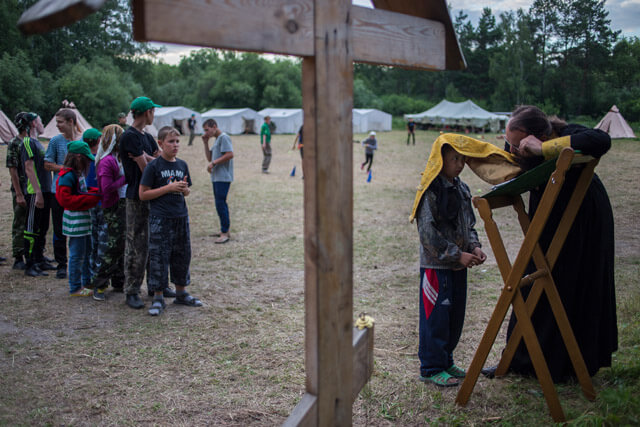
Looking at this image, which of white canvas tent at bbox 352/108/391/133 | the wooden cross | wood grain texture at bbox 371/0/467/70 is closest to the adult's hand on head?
wood grain texture at bbox 371/0/467/70

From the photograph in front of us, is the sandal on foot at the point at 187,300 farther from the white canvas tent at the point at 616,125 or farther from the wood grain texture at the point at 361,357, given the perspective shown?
the white canvas tent at the point at 616,125

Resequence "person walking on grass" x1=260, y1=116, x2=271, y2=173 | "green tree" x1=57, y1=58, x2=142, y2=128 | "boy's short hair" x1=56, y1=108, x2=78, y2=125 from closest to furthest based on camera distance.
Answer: "boy's short hair" x1=56, y1=108, x2=78, y2=125, "person walking on grass" x1=260, y1=116, x2=271, y2=173, "green tree" x1=57, y1=58, x2=142, y2=128

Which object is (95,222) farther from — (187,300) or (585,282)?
(585,282)

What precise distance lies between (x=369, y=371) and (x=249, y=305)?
280 cm

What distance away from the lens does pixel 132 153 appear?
191 inches

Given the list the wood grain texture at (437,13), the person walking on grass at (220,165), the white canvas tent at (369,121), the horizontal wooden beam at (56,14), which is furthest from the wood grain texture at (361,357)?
the white canvas tent at (369,121)

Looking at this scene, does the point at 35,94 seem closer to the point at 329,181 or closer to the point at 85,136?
the point at 85,136

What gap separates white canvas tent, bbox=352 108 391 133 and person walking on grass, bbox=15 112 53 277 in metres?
38.1

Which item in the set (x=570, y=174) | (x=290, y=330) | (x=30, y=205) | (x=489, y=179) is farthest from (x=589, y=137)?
(x=30, y=205)

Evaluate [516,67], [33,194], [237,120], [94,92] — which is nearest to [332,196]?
[33,194]

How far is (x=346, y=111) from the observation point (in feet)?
6.26

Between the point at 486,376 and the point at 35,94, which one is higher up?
the point at 35,94

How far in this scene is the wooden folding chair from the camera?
2.76m

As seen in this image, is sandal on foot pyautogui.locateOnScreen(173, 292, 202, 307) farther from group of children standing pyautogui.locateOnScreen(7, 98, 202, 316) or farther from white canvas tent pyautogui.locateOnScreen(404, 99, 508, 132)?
A: white canvas tent pyautogui.locateOnScreen(404, 99, 508, 132)
